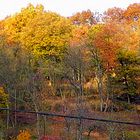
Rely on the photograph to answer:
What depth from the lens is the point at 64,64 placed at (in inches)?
1075

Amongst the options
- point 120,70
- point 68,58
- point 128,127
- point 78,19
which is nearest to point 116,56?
point 120,70

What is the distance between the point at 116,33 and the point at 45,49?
18.2 feet

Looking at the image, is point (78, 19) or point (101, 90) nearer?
point (101, 90)

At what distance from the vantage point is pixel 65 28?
3306cm

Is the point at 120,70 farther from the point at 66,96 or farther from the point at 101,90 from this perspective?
the point at 66,96

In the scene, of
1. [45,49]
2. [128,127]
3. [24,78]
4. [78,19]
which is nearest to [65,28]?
[45,49]

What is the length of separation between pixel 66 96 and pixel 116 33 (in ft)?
18.5

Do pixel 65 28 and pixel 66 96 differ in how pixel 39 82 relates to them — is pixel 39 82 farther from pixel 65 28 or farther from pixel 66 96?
pixel 65 28

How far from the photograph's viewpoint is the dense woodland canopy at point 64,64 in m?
24.3

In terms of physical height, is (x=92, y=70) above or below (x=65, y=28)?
below

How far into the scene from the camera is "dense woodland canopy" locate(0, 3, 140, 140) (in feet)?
79.9

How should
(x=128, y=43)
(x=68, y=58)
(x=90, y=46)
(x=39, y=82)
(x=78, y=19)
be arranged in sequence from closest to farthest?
1. (x=39, y=82)
2. (x=68, y=58)
3. (x=90, y=46)
4. (x=128, y=43)
5. (x=78, y=19)

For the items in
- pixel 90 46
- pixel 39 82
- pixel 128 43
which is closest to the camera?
pixel 39 82

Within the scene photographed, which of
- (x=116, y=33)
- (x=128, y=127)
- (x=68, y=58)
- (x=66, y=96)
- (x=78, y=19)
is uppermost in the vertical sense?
(x=78, y=19)
